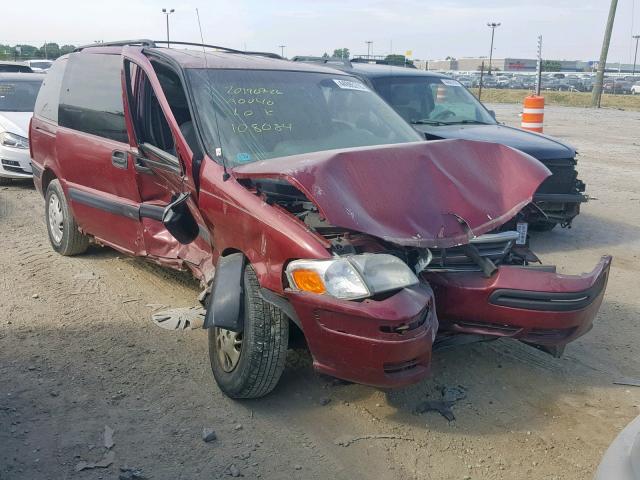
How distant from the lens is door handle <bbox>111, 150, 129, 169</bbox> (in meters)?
5.06

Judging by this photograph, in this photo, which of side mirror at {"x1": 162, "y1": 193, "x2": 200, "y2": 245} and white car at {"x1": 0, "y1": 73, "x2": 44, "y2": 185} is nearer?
side mirror at {"x1": 162, "y1": 193, "x2": 200, "y2": 245}

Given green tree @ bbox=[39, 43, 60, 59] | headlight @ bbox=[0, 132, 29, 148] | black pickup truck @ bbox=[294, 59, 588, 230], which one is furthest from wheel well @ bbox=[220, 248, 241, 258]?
green tree @ bbox=[39, 43, 60, 59]

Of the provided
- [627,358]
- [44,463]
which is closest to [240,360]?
[44,463]

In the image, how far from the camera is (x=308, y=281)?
3.26 m

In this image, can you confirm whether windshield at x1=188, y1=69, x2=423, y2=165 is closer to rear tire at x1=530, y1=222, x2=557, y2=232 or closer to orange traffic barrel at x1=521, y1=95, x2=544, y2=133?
rear tire at x1=530, y1=222, x2=557, y2=232

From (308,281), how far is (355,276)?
0.24 m

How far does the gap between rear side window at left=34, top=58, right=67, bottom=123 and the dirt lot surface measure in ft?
6.31

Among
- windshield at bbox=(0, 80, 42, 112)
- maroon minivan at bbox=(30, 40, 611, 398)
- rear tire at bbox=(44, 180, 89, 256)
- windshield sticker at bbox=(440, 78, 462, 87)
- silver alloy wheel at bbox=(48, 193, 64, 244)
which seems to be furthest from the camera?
windshield at bbox=(0, 80, 42, 112)

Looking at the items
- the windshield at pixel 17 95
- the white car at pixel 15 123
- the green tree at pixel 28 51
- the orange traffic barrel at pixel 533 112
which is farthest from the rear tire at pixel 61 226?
the green tree at pixel 28 51

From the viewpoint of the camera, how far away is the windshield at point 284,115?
431 centimetres

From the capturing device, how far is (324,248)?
3.28 metres

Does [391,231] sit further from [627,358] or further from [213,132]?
[627,358]

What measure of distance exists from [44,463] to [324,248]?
1700mm

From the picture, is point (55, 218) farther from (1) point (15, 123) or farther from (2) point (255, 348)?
(1) point (15, 123)
